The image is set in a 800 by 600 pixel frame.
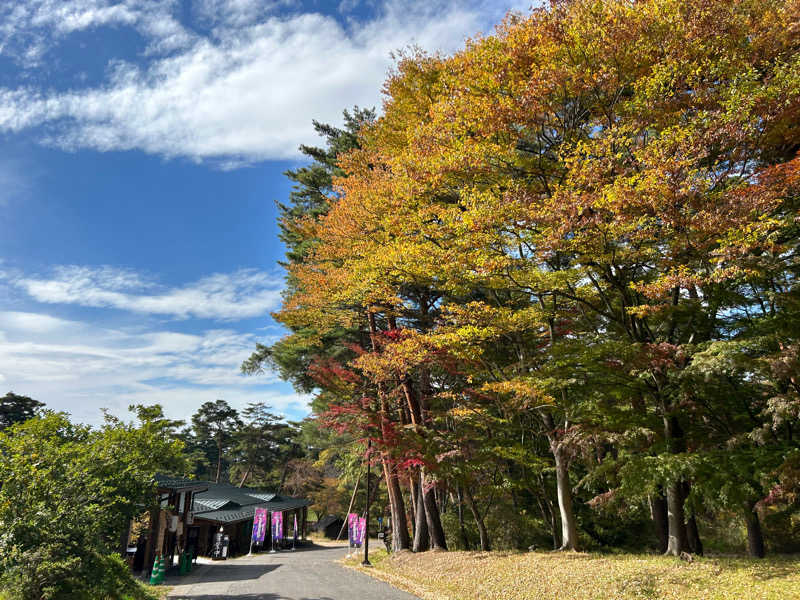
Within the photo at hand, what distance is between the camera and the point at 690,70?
9.57m

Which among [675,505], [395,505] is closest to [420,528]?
[395,505]

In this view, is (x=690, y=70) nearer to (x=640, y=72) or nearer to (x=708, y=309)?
(x=640, y=72)

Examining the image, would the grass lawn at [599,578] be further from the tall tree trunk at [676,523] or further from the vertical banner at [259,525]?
the vertical banner at [259,525]

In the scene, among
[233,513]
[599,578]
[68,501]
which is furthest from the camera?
[233,513]

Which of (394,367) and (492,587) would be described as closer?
(492,587)

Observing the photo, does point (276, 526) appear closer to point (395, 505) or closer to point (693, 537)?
point (395, 505)

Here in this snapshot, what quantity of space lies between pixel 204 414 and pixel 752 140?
61245 millimetres

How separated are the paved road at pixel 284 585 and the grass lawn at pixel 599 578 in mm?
1127

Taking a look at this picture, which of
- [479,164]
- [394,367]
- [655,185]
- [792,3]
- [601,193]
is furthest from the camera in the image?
[394,367]

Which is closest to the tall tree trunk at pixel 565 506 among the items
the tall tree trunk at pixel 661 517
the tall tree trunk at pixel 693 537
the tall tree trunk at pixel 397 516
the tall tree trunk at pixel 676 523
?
the tall tree trunk at pixel 676 523

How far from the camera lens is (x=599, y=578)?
977 centimetres

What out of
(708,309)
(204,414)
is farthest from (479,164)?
(204,414)

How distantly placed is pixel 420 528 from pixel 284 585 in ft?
22.4

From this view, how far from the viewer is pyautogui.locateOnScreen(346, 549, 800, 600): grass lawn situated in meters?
8.16
